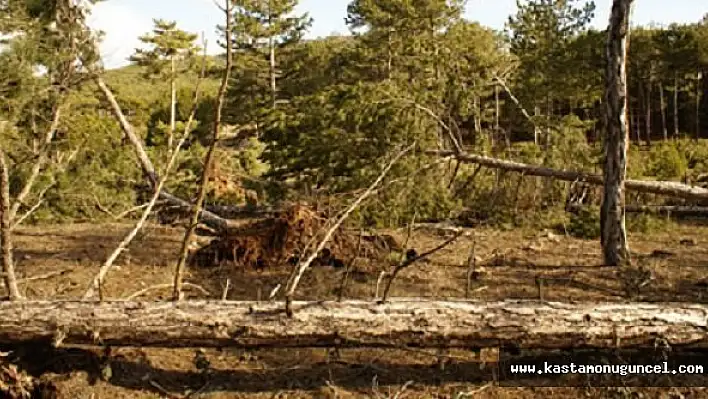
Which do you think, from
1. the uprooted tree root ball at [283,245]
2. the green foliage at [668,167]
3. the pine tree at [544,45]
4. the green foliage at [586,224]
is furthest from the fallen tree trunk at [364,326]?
the pine tree at [544,45]

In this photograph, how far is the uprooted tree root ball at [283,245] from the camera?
599cm

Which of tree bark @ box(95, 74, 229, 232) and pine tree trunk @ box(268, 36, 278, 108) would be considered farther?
pine tree trunk @ box(268, 36, 278, 108)

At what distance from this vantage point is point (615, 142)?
5.84 m

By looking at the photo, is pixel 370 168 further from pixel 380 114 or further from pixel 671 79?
pixel 671 79

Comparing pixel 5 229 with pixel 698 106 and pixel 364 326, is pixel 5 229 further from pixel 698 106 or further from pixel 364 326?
pixel 698 106

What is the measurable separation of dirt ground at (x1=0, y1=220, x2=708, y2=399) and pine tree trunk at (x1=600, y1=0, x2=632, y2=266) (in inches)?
10.9

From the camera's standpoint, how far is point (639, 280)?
17.0 feet

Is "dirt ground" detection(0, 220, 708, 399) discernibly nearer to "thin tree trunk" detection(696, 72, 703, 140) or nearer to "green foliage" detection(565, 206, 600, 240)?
"green foliage" detection(565, 206, 600, 240)

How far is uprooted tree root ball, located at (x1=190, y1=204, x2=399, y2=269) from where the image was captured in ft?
19.7

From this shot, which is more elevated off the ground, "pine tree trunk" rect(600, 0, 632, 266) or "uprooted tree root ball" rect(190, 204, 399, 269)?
"pine tree trunk" rect(600, 0, 632, 266)

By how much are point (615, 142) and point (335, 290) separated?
109 inches

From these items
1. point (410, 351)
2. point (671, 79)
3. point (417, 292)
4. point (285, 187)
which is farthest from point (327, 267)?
point (671, 79)

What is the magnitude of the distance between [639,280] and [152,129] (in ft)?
72.8

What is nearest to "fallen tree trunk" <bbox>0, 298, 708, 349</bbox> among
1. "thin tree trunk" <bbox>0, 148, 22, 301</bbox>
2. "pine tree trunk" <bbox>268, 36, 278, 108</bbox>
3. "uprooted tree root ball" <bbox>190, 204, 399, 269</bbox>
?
"thin tree trunk" <bbox>0, 148, 22, 301</bbox>
